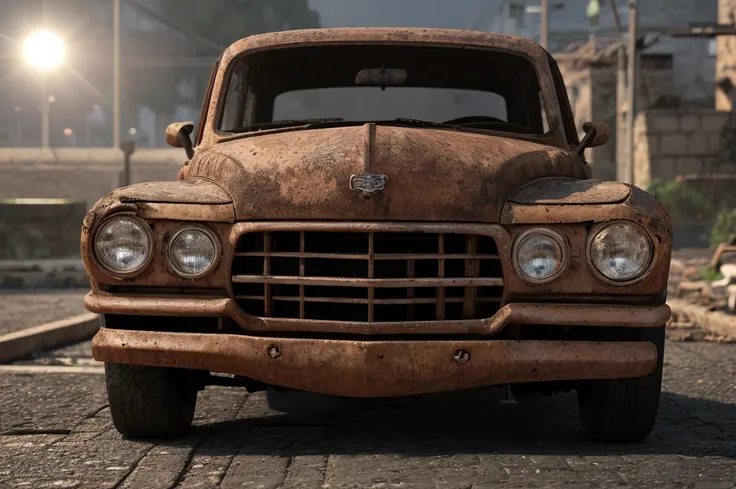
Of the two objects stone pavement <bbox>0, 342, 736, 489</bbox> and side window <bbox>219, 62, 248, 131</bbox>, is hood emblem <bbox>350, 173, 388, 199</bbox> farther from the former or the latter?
side window <bbox>219, 62, 248, 131</bbox>

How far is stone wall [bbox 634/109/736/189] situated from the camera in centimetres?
3022

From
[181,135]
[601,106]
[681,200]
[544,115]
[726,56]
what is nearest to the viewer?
[181,135]

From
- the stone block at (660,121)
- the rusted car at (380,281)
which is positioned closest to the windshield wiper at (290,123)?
the rusted car at (380,281)

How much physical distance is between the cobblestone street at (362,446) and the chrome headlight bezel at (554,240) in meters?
0.63

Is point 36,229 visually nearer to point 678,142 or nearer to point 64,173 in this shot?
point 678,142

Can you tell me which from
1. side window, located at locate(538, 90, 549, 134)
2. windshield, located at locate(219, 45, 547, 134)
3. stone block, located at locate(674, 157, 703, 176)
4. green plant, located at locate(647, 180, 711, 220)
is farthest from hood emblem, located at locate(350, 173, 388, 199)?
stone block, located at locate(674, 157, 703, 176)

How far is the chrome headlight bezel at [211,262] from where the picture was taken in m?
4.77

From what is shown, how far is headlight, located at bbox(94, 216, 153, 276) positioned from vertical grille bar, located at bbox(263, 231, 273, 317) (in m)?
0.41

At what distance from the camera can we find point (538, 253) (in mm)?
4730

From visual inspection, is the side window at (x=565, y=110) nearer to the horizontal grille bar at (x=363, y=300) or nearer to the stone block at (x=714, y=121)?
the horizontal grille bar at (x=363, y=300)

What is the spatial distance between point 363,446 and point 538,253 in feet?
3.21

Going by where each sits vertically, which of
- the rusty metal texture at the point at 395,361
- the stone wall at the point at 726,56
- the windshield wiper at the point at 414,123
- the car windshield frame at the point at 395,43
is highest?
the stone wall at the point at 726,56

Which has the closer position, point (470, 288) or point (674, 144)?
point (470, 288)

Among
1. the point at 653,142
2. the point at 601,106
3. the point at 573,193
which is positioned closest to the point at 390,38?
the point at 573,193
